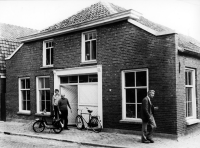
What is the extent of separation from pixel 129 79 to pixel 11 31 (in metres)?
14.9

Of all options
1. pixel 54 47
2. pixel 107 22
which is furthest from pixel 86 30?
pixel 54 47

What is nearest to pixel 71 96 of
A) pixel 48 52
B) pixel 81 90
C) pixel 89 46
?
pixel 81 90

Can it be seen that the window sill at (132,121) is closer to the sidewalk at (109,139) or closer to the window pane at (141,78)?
the sidewalk at (109,139)

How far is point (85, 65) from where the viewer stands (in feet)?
42.8

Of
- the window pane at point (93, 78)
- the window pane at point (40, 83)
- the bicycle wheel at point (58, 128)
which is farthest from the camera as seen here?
the window pane at point (40, 83)

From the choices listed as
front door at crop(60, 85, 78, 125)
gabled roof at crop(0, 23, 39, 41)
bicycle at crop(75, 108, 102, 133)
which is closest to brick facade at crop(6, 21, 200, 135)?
bicycle at crop(75, 108, 102, 133)

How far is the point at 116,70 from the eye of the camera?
464 inches

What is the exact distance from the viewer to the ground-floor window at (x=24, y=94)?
16375 millimetres

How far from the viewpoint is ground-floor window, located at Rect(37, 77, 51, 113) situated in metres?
15.2

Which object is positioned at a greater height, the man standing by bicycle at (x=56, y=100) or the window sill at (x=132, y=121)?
the man standing by bicycle at (x=56, y=100)

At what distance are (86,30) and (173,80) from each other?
→ 205 inches

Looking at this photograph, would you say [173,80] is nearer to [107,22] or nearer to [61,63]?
[107,22]

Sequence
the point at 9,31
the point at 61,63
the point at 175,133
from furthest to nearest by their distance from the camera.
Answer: the point at 9,31
the point at 61,63
the point at 175,133

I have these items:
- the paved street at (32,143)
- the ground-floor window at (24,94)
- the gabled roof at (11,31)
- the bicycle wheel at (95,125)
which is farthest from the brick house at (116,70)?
the gabled roof at (11,31)
